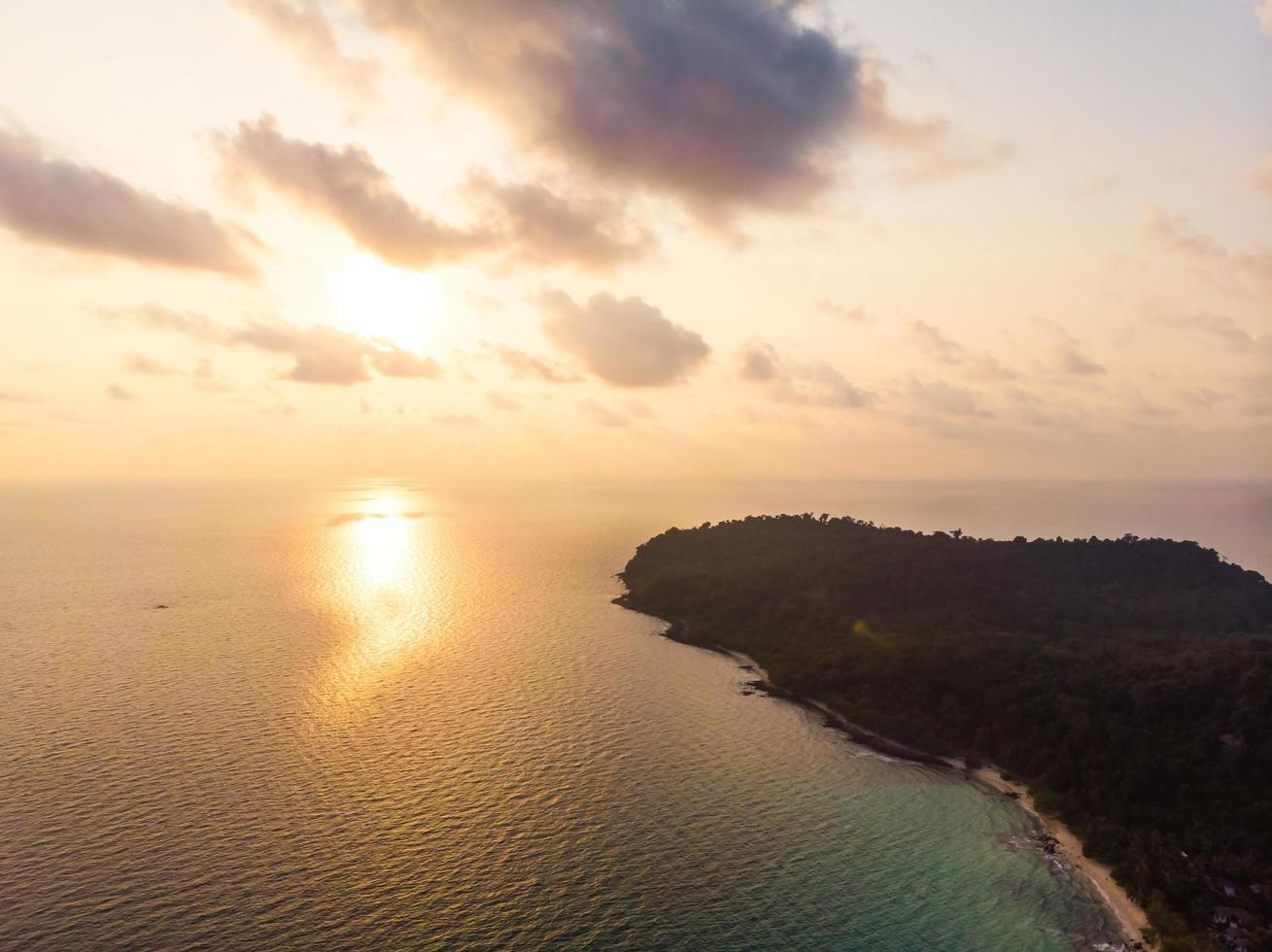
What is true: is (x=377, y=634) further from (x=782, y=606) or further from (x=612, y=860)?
(x=612, y=860)

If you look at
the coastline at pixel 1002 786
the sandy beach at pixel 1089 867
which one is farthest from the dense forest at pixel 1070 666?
the coastline at pixel 1002 786

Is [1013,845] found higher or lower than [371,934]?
higher

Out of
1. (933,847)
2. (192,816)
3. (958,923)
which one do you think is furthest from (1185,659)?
(192,816)

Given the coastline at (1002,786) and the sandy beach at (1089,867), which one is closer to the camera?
the sandy beach at (1089,867)

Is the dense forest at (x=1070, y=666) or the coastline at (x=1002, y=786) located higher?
the dense forest at (x=1070, y=666)

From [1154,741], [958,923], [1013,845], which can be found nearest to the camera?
[958,923]

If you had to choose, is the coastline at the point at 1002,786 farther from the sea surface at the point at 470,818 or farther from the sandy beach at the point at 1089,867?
the sea surface at the point at 470,818
